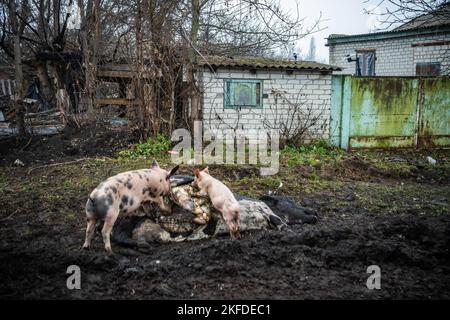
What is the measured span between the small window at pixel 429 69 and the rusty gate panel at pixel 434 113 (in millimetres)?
6925

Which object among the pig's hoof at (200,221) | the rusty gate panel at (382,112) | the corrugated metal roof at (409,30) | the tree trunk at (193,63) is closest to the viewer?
the pig's hoof at (200,221)

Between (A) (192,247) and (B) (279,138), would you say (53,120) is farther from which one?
(A) (192,247)

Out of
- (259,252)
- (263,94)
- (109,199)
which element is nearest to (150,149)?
(263,94)

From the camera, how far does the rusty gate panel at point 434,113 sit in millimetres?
11250

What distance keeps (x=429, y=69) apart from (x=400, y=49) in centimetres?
182

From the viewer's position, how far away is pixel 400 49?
1875 centimetres

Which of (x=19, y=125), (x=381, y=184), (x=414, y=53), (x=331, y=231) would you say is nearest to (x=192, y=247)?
(x=331, y=231)

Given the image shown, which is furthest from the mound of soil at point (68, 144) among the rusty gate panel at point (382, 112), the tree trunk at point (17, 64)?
the rusty gate panel at point (382, 112)

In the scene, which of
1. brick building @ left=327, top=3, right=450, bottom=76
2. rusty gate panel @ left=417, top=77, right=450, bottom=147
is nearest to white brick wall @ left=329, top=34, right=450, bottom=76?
brick building @ left=327, top=3, right=450, bottom=76

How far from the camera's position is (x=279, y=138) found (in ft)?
36.5

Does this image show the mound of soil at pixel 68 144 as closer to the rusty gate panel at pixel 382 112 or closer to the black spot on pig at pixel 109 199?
the black spot on pig at pixel 109 199

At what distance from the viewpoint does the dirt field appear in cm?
339

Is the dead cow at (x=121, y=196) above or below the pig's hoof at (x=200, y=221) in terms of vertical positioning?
above
